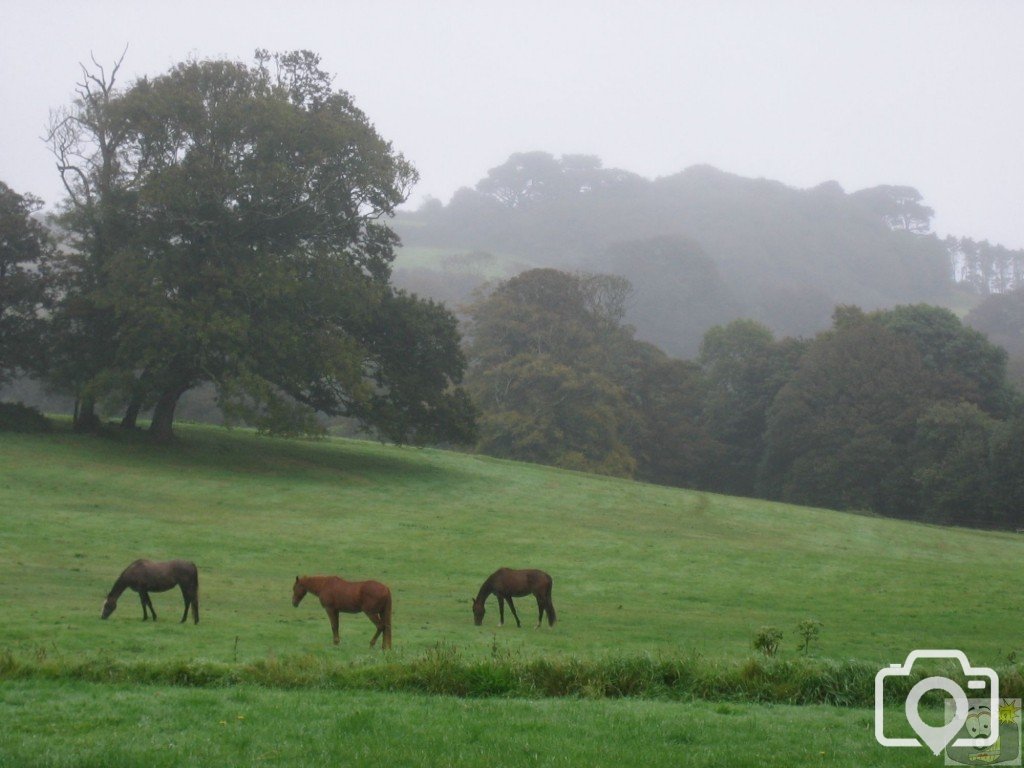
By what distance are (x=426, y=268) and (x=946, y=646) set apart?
439ft

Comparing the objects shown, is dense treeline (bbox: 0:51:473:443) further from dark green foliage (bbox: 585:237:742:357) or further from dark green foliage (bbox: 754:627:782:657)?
dark green foliage (bbox: 585:237:742:357)

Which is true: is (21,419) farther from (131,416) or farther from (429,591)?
(429,591)

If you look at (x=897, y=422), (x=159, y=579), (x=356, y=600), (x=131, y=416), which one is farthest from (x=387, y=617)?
(x=897, y=422)

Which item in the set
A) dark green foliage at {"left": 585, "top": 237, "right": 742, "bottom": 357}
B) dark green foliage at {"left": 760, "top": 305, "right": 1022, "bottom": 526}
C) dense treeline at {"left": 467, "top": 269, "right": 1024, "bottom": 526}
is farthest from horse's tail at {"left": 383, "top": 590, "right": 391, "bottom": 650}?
dark green foliage at {"left": 585, "top": 237, "right": 742, "bottom": 357}

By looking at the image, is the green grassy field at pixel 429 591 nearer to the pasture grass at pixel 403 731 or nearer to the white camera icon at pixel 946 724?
the pasture grass at pixel 403 731

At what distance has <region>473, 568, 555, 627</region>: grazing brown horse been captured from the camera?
2016cm

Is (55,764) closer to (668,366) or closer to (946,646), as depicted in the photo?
(946,646)

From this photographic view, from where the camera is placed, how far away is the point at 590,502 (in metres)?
43.1

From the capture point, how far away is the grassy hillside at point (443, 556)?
18.2 meters

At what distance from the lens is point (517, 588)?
2028 cm

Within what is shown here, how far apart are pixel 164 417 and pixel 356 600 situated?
1280 inches

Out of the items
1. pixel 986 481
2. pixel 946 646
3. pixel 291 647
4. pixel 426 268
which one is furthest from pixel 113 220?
pixel 426 268

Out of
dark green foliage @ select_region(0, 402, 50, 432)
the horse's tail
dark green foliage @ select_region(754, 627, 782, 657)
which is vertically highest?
dark green foliage @ select_region(0, 402, 50, 432)

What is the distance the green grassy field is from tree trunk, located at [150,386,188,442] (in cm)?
108
